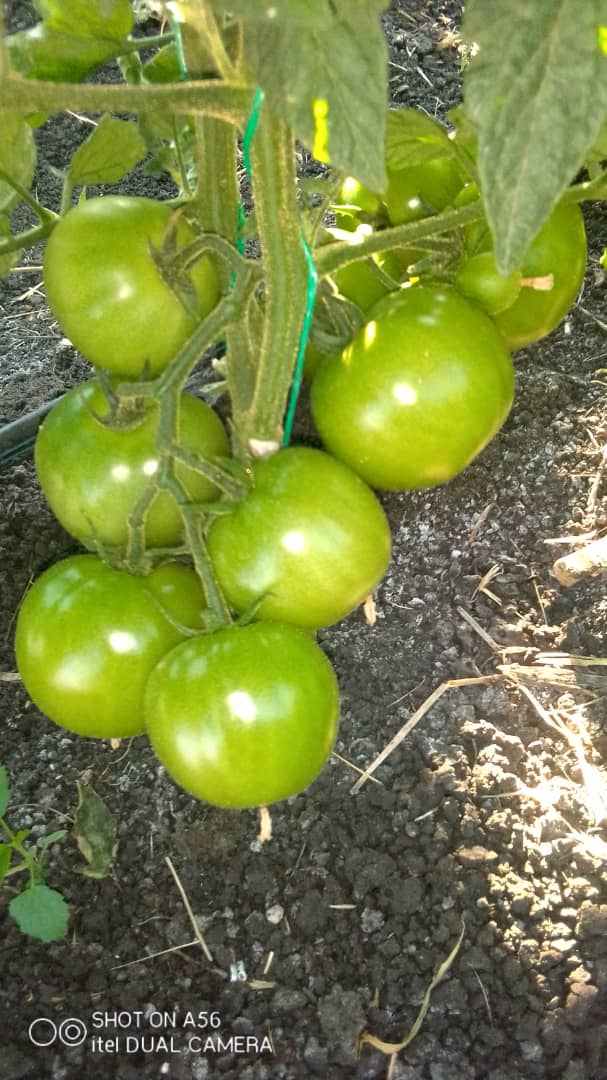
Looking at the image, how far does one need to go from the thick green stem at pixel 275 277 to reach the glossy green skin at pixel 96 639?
158 mm

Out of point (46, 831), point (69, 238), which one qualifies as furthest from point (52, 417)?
point (46, 831)

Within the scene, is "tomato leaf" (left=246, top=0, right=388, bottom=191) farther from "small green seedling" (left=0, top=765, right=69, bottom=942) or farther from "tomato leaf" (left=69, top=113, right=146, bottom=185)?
"small green seedling" (left=0, top=765, right=69, bottom=942)

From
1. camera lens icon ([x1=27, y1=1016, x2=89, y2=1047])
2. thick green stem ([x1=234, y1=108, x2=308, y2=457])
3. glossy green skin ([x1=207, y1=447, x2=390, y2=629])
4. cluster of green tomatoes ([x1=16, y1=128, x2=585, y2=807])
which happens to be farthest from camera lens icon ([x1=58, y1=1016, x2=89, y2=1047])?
thick green stem ([x1=234, y1=108, x2=308, y2=457])

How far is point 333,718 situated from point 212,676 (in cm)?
12

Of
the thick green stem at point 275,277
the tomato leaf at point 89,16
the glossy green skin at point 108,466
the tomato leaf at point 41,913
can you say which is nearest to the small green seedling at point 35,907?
the tomato leaf at point 41,913

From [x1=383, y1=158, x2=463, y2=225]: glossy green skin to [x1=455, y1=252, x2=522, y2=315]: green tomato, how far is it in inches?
4.8

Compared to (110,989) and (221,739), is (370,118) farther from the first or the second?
(110,989)

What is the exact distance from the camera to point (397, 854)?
3.22ft

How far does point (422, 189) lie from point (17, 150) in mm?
391

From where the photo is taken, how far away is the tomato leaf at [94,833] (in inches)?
38.7

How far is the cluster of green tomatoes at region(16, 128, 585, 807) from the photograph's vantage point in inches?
28.3

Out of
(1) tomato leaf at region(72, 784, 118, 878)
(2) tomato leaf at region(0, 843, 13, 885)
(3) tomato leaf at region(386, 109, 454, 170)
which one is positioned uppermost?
(3) tomato leaf at region(386, 109, 454, 170)

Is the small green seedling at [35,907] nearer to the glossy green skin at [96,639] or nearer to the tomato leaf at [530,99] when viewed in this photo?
the glossy green skin at [96,639]

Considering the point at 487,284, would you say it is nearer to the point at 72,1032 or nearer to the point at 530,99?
the point at 530,99
